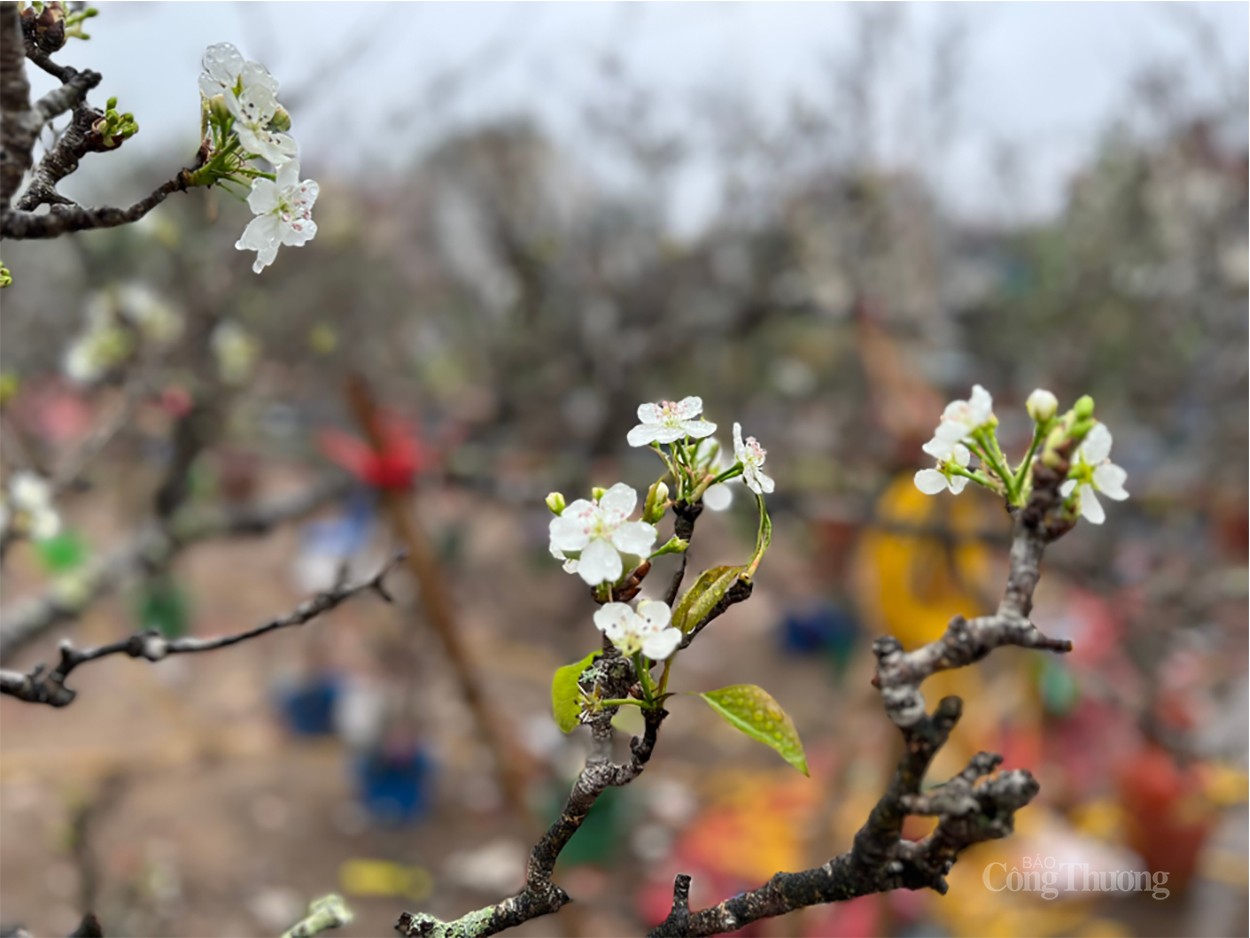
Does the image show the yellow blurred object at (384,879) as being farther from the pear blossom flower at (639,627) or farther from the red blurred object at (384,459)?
the pear blossom flower at (639,627)

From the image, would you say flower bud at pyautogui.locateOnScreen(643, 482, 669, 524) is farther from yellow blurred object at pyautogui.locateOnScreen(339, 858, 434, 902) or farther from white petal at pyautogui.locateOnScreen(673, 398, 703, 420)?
yellow blurred object at pyautogui.locateOnScreen(339, 858, 434, 902)

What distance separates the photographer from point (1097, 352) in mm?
5539

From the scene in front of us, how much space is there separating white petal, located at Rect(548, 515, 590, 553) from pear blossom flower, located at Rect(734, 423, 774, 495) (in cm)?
10

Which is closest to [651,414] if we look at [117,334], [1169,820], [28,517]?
[28,517]

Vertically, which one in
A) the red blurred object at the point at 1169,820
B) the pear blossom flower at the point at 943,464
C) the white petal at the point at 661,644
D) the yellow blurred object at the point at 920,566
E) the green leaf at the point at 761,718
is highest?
the yellow blurred object at the point at 920,566

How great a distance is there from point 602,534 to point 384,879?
3.72 m

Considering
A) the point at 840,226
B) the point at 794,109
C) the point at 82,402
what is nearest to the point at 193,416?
the point at 794,109

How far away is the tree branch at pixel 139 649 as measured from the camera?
1.97 feet

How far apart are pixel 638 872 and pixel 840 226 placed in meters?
3.62

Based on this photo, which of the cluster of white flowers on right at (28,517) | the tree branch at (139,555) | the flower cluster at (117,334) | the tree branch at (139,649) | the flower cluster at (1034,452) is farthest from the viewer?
the flower cluster at (117,334)

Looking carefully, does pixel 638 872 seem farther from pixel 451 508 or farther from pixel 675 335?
pixel 451 508

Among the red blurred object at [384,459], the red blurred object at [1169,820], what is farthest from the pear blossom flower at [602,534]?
the red blurred object at [1169,820]

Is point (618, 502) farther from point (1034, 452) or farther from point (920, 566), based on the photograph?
point (920, 566)

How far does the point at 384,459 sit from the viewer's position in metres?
2.63
